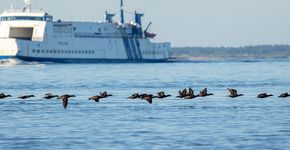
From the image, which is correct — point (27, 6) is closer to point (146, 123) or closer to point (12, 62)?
point (12, 62)

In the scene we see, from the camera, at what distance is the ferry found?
137875mm

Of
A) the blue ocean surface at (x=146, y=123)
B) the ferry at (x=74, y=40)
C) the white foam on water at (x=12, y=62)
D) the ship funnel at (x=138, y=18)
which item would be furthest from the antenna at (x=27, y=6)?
the blue ocean surface at (x=146, y=123)

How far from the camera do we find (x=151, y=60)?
159750 mm

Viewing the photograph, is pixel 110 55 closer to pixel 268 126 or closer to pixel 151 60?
pixel 151 60

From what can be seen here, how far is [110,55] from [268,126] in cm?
11710

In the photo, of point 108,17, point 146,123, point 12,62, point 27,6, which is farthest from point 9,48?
point 146,123

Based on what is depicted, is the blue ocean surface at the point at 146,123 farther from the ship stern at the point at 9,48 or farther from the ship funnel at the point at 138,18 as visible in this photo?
the ship funnel at the point at 138,18

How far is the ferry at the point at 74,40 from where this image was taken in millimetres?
137875

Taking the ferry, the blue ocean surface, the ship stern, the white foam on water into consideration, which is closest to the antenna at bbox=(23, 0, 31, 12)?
the ferry

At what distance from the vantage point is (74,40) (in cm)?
14575

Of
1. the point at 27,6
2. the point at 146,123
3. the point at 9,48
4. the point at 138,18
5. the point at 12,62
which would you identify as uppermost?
the point at 27,6

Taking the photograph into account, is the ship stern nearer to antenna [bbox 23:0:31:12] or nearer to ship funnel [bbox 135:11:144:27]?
antenna [bbox 23:0:31:12]

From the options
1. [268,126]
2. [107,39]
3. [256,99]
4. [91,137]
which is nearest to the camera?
[91,137]

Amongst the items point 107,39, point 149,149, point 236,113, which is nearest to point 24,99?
point 236,113
